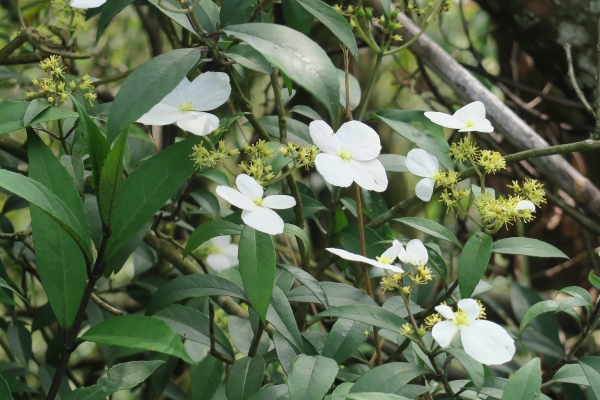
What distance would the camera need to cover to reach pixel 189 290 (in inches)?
23.3

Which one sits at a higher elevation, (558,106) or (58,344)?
(558,106)

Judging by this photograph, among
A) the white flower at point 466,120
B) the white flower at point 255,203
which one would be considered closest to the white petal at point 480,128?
the white flower at point 466,120

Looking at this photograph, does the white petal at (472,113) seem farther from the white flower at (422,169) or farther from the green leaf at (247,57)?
the green leaf at (247,57)

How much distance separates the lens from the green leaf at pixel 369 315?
0.51 metres

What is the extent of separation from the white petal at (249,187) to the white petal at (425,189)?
0.17 meters

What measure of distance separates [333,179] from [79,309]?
257 millimetres

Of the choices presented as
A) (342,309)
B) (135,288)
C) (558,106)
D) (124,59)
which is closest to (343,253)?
(342,309)

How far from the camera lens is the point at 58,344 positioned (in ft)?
2.93

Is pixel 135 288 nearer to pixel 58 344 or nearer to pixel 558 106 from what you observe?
pixel 58 344

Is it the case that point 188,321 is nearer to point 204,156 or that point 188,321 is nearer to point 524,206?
point 204,156

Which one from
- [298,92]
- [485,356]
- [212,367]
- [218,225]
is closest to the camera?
[485,356]

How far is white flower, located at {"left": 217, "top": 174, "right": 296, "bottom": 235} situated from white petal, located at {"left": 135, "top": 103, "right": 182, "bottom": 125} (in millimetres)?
79

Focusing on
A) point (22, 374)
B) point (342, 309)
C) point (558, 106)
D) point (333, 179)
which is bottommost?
point (22, 374)

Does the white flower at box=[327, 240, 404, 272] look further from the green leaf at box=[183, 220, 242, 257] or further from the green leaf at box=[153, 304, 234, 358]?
the green leaf at box=[153, 304, 234, 358]
